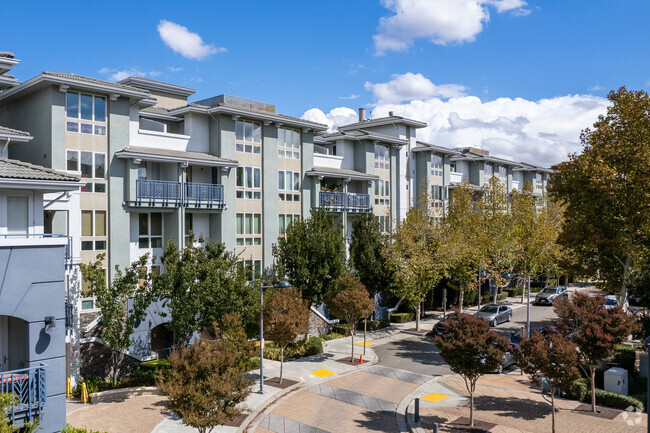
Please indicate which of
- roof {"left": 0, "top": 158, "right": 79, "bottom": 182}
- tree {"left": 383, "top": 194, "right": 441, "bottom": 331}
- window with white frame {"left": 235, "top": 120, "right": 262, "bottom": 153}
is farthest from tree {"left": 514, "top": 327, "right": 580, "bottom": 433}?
window with white frame {"left": 235, "top": 120, "right": 262, "bottom": 153}

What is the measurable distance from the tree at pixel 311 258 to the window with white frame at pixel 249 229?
2134 mm

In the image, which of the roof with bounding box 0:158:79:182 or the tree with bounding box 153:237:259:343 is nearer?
the roof with bounding box 0:158:79:182

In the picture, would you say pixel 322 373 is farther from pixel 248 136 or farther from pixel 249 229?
pixel 248 136

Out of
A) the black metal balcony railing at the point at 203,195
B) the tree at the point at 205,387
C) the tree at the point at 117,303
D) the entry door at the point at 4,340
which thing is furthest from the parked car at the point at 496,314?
the entry door at the point at 4,340

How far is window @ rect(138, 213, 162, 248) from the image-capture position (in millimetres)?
29470

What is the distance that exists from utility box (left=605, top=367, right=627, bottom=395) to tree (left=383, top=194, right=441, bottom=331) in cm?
1527

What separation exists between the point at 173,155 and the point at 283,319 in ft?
38.9

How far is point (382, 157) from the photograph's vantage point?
46.7 m

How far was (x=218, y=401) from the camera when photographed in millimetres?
15461

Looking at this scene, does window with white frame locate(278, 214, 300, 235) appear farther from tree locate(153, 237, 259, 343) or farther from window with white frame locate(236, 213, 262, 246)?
tree locate(153, 237, 259, 343)

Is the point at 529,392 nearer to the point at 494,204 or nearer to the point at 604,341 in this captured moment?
the point at 604,341

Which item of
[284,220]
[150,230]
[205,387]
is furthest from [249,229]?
[205,387]

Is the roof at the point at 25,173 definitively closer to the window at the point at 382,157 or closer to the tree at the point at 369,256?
the tree at the point at 369,256

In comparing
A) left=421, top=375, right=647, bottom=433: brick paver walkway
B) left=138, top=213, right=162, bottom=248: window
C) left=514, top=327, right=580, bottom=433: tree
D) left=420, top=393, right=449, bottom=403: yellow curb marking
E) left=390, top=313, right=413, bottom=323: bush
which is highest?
left=138, top=213, right=162, bottom=248: window
